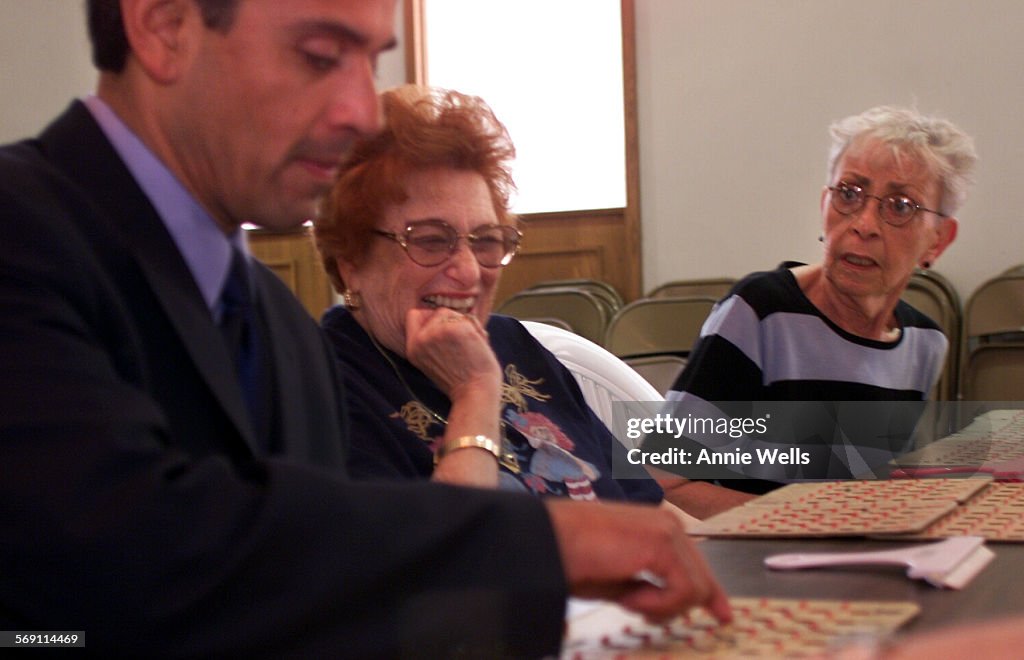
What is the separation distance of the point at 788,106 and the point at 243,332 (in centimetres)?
617

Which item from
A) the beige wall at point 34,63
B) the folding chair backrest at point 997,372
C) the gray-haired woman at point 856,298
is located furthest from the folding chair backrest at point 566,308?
the beige wall at point 34,63

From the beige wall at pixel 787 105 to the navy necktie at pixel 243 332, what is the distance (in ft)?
19.0

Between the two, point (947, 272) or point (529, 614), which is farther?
point (947, 272)

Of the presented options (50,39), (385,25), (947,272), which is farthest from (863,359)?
(50,39)

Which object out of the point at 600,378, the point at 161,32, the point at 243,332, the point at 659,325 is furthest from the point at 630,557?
the point at 659,325

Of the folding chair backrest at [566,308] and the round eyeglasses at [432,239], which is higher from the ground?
the round eyeglasses at [432,239]

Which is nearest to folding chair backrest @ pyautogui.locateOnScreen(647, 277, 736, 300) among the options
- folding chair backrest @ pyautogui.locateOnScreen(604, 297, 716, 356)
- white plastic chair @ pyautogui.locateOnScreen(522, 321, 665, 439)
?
folding chair backrest @ pyautogui.locateOnScreen(604, 297, 716, 356)

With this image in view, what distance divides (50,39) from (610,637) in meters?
8.57

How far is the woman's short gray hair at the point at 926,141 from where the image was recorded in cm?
249

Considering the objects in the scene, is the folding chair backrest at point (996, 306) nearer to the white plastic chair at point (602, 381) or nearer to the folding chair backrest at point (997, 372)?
the folding chair backrest at point (997, 372)

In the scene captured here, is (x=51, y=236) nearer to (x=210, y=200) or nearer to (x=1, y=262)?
(x=1, y=262)

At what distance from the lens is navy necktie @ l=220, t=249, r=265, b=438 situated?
3.45 ft

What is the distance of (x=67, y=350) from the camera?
30.6 inches

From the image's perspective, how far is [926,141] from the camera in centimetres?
248
